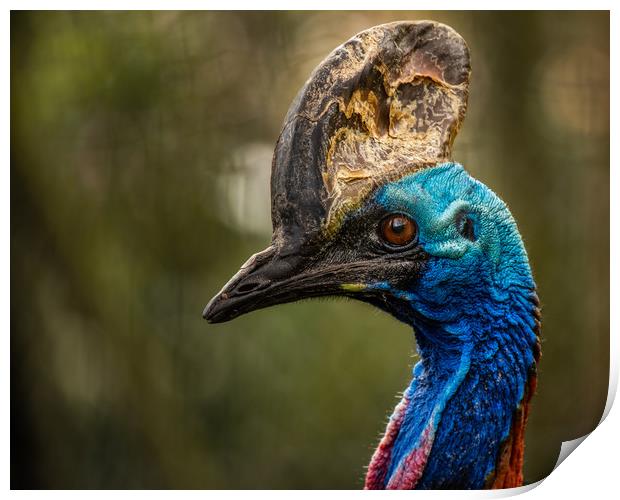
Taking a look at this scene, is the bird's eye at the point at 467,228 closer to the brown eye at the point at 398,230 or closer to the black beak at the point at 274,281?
the brown eye at the point at 398,230

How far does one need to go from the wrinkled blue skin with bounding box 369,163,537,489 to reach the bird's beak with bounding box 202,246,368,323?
12 cm

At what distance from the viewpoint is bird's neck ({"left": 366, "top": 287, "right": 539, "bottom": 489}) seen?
64.8 inches

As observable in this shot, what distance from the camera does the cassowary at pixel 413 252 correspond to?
1531mm

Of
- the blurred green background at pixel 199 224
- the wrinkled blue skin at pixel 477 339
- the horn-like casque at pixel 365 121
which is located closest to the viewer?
the horn-like casque at pixel 365 121

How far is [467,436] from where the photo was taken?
5.40ft

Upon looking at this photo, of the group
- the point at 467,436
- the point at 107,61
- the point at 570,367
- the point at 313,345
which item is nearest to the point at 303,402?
the point at 313,345

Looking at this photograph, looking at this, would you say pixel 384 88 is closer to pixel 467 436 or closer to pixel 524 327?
pixel 524 327

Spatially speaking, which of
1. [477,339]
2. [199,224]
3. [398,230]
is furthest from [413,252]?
[199,224]

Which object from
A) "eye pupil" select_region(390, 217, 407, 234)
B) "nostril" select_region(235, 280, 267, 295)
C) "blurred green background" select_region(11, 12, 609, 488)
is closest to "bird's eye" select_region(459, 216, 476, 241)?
"eye pupil" select_region(390, 217, 407, 234)

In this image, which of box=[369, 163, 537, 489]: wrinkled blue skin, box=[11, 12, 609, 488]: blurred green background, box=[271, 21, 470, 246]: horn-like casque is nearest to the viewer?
box=[271, 21, 470, 246]: horn-like casque

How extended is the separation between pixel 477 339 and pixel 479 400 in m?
0.11

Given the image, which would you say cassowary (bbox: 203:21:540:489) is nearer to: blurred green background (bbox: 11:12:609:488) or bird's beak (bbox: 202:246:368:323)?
bird's beak (bbox: 202:246:368:323)

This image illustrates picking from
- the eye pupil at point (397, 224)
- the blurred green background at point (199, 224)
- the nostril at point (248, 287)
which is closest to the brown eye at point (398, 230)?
the eye pupil at point (397, 224)

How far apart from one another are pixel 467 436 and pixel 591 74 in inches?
44.9
